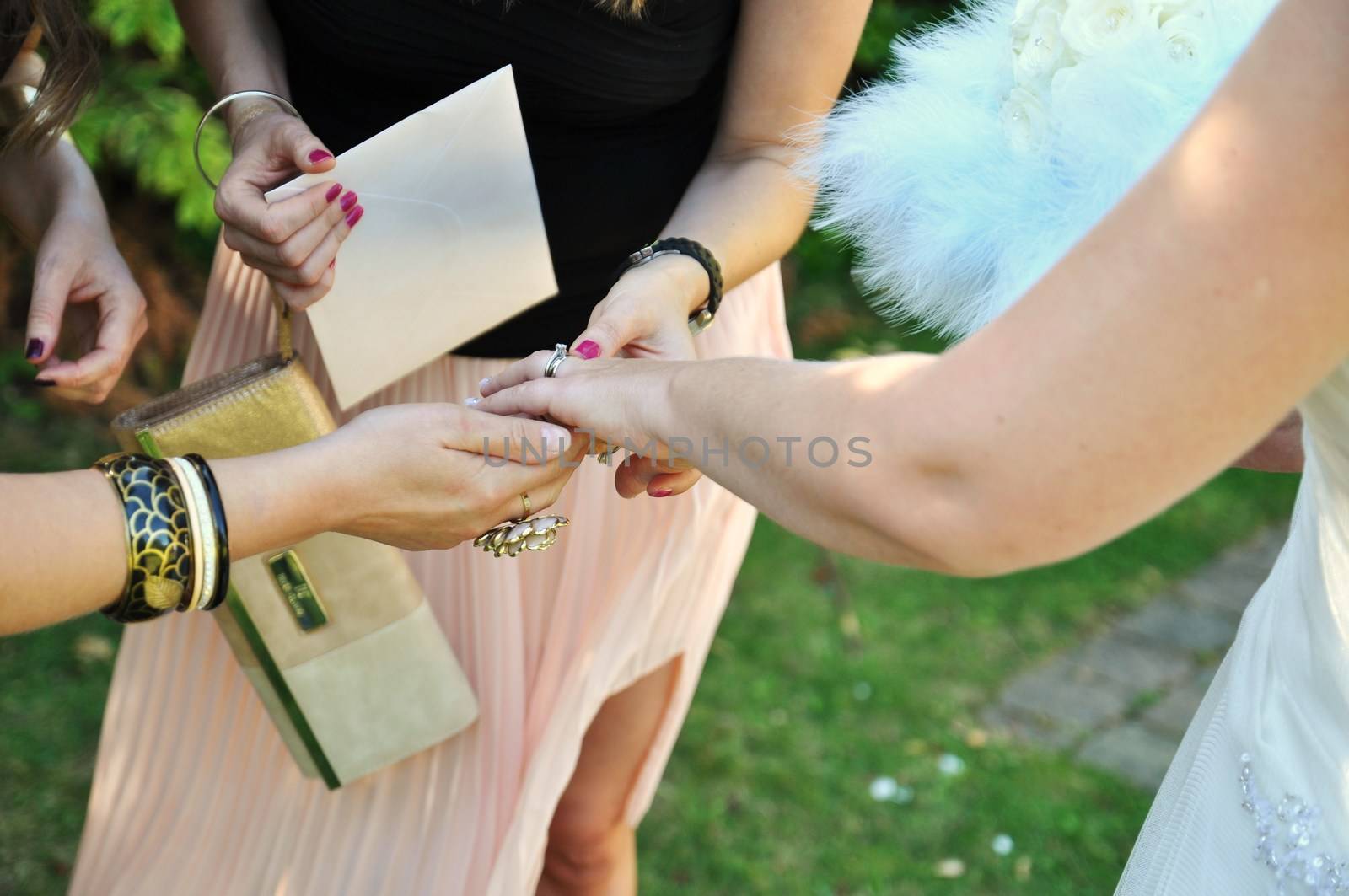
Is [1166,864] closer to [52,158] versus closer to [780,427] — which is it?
[780,427]

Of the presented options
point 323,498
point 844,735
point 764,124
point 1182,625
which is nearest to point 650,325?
point 764,124

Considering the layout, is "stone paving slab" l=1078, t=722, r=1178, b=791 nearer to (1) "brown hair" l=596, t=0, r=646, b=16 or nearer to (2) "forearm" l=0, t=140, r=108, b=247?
(1) "brown hair" l=596, t=0, r=646, b=16

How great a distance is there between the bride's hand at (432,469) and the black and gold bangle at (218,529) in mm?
132

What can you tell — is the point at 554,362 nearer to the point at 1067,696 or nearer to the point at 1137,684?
the point at 1067,696

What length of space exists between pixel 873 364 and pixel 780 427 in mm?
100

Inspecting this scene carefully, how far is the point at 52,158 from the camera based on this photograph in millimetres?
1811

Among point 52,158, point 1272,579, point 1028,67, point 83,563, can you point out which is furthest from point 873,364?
point 52,158

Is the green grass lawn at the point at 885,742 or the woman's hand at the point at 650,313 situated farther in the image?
the green grass lawn at the point at 885,742

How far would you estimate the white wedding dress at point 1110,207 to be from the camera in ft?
3.61

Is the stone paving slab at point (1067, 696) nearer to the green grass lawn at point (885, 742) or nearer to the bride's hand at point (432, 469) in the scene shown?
the green grass lawn at point (885, 742)

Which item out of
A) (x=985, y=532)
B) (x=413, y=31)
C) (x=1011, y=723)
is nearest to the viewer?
(x=985, y=532)

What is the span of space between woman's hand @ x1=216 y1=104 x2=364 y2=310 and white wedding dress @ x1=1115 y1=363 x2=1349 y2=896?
1153 mm

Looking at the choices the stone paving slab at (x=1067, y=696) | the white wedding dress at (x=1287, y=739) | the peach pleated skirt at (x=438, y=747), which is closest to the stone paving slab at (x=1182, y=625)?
the stone paving slab at (x=1067, y=696)

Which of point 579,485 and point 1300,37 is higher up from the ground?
point 1300,37
